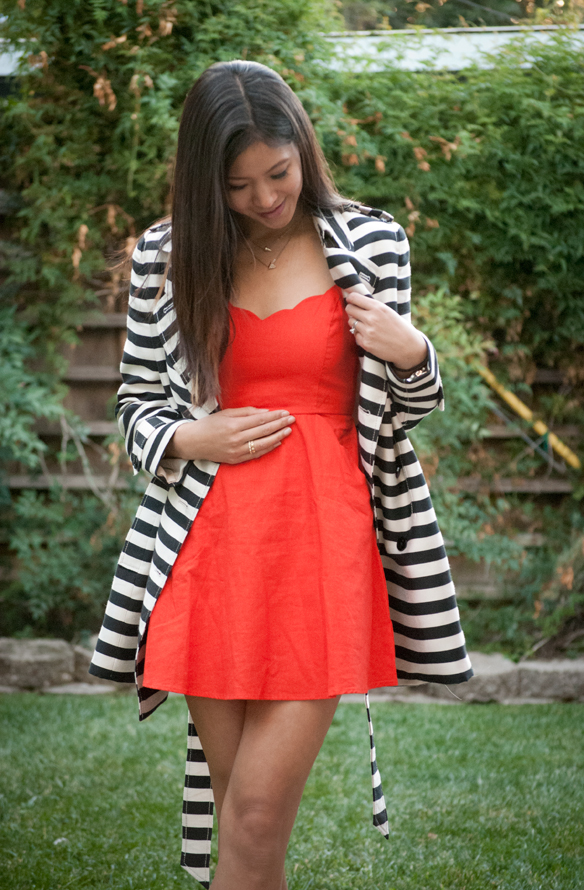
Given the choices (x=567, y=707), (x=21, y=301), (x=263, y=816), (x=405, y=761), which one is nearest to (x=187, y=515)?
(x=263, y=816)

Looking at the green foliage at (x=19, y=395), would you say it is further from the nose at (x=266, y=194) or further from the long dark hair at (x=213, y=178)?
the nose at (x=266, y=194)

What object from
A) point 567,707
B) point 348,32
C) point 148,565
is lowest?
point 567,707

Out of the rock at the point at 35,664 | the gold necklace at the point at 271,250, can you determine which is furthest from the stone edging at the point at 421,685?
the gold necklace at the point at 271,250

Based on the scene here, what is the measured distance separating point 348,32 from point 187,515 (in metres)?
3.08

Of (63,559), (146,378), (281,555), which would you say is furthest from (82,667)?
(281,555)

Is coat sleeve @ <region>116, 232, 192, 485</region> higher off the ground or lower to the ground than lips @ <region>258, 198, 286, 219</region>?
lower

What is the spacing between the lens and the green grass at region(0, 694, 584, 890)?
2174mm

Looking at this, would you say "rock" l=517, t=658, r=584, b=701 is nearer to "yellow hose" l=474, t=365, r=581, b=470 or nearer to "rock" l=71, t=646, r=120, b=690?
"yellow hose" l=474, t=365, r=581, b=470

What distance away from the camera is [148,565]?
1.49m

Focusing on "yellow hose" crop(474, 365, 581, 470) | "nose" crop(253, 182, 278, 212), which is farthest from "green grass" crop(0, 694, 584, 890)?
"nose" crop(253, 182, 278, 212)

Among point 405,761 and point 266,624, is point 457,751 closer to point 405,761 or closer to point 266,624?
point 405,761

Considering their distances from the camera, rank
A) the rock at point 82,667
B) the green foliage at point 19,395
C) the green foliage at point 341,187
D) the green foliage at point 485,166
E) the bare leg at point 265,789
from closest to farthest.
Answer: the bare leg at point 265,789 < the green foliage at point 341,187 < the green foliage at point 485,166 < the green foliage at point 19,395 < the rock at point 82,667

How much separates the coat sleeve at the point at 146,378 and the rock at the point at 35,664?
2.56m

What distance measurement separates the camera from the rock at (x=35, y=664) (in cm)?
375
